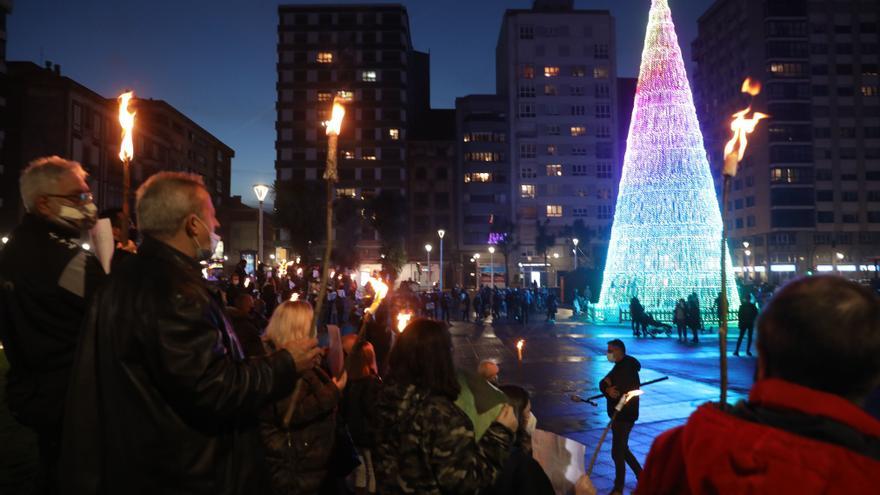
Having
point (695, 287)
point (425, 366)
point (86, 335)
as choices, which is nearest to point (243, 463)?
point (86, 335)

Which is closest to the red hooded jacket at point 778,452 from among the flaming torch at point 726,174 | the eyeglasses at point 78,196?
the flaming torch at point 726,174

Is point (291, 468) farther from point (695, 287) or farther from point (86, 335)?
point (695, 287)

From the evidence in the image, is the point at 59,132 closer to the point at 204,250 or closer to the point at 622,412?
the point at 622,412

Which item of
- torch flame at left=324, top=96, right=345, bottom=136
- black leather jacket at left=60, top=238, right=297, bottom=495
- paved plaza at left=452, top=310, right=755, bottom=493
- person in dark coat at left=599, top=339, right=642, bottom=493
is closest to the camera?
black leather jacket at left=60, top=238, right=297, bottom=495

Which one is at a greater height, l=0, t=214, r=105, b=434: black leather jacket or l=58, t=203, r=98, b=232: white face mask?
l=58, t=203, r=98, b=232: white face mask

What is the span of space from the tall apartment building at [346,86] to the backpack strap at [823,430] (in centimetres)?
8007

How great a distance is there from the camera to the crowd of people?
151 cm

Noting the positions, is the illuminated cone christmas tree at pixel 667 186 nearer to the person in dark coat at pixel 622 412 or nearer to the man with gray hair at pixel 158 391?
the person in dark coat at pixel 622 412

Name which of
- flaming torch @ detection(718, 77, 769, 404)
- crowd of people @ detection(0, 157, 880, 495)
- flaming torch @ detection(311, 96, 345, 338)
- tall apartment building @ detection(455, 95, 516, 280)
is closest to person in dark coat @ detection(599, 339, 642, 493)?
crowd of people @ detection(0, 157, 880, 495)

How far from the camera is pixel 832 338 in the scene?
5.06 ft

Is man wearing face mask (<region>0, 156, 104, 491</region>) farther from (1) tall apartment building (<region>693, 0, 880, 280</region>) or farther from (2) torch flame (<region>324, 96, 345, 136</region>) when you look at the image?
(1) tall apartment building (<region>693, 0, 880, 280</region>)

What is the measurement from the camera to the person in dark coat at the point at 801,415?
1400 millimetres

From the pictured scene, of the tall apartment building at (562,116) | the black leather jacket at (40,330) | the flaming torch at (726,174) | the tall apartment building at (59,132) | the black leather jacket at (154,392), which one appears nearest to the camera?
the black leather jacket at (154,392)

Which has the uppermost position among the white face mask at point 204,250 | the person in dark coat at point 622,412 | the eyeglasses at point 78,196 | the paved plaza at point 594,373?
the eyeglasses at point 78,196
